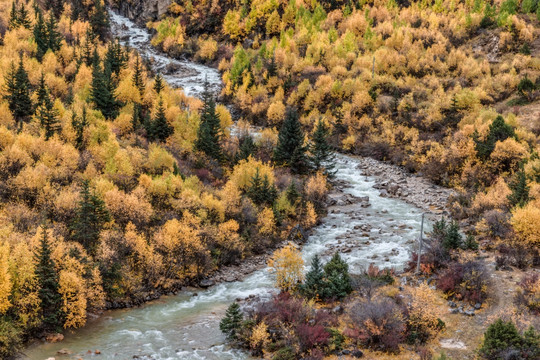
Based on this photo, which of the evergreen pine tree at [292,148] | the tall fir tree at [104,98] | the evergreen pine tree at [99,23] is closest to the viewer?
the evergreen pine tree at [292,148]

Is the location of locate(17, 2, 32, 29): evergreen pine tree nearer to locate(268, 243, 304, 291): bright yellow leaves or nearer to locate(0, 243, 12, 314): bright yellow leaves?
locate(0, 243, 12, 314): bright yellow leaves

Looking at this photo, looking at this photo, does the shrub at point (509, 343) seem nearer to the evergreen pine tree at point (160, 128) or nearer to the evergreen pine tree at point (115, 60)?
the evergreen pine tree at point (160, 128)

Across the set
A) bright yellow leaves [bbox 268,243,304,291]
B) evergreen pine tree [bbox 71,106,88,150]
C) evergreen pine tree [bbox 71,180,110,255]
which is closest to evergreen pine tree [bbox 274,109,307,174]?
evergreen pine tree [bbox 71,106,88,150]

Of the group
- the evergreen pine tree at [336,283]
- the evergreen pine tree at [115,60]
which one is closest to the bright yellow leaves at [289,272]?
the evergreen pine tree at [336,283]

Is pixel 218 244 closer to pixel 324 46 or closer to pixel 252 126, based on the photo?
pixel 252 126

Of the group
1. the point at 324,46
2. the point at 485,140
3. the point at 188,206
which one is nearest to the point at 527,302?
the point at 188,206
